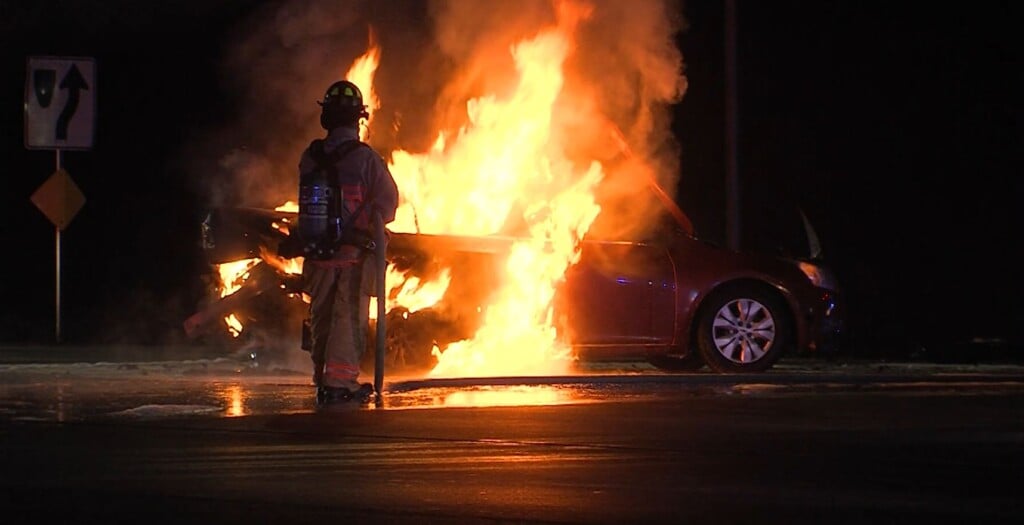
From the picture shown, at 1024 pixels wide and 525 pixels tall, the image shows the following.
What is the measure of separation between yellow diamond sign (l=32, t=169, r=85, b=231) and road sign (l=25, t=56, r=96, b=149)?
539mm

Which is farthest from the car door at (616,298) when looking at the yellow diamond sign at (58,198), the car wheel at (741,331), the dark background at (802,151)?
the dark background at (802,151)

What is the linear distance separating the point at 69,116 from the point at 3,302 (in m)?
6.89

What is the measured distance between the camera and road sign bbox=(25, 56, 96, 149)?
58.7 ft

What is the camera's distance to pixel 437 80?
1488cm

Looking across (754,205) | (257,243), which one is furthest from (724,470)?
(754,205)

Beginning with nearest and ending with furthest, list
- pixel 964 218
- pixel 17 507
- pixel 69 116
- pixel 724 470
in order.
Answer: pixel 17 507, pixel 724 470, pixel 69 116, pixel 964 218

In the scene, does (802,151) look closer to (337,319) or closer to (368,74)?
(368,74)

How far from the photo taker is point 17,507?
6863mm

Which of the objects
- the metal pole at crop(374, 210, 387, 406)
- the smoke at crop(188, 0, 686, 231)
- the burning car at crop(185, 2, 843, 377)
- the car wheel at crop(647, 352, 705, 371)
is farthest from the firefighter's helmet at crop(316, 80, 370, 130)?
the car wheel at crop(647, 352, 705, 371)

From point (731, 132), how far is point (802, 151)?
5.42 m

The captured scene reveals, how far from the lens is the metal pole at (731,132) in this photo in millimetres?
18953

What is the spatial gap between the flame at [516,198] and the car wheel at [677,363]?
902 mm

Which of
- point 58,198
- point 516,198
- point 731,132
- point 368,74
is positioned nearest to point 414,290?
point 516,198

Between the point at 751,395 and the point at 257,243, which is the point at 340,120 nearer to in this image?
the point at 257,243
